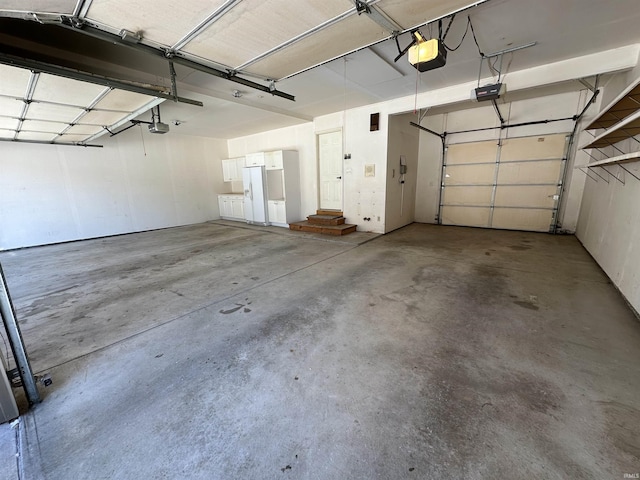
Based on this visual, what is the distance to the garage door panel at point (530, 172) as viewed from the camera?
6124 millimetres

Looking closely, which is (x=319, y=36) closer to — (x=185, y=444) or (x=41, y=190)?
(x=185, y=444)

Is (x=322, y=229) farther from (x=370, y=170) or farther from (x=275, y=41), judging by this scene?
(x=275, y=41)

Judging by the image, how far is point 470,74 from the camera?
442 centimetres

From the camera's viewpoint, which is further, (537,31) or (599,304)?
(537,31)

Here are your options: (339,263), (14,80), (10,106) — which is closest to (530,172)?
(339,263)

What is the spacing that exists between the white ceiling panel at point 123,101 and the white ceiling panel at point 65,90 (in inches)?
6.1

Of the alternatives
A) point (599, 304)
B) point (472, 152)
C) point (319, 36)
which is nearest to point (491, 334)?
point (599, 304)

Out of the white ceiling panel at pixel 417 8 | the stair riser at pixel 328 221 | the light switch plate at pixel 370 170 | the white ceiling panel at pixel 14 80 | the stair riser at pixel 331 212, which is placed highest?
the white ceiling panel at pixel 417 8

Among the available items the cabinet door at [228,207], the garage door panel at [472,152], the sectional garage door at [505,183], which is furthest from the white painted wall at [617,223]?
the cabinet door at [228,207]

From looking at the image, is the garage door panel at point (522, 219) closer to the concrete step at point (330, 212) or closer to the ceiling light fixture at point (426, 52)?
the concrete step at point (330, 212)

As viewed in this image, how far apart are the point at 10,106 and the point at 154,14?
3544 millimetres

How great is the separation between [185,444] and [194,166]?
9.21 meters

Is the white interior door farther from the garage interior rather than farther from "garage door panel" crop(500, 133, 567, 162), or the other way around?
"garage door panel" crop(500, 133, 567, 162)

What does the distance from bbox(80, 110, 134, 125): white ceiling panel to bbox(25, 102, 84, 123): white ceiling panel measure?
0.55ft
